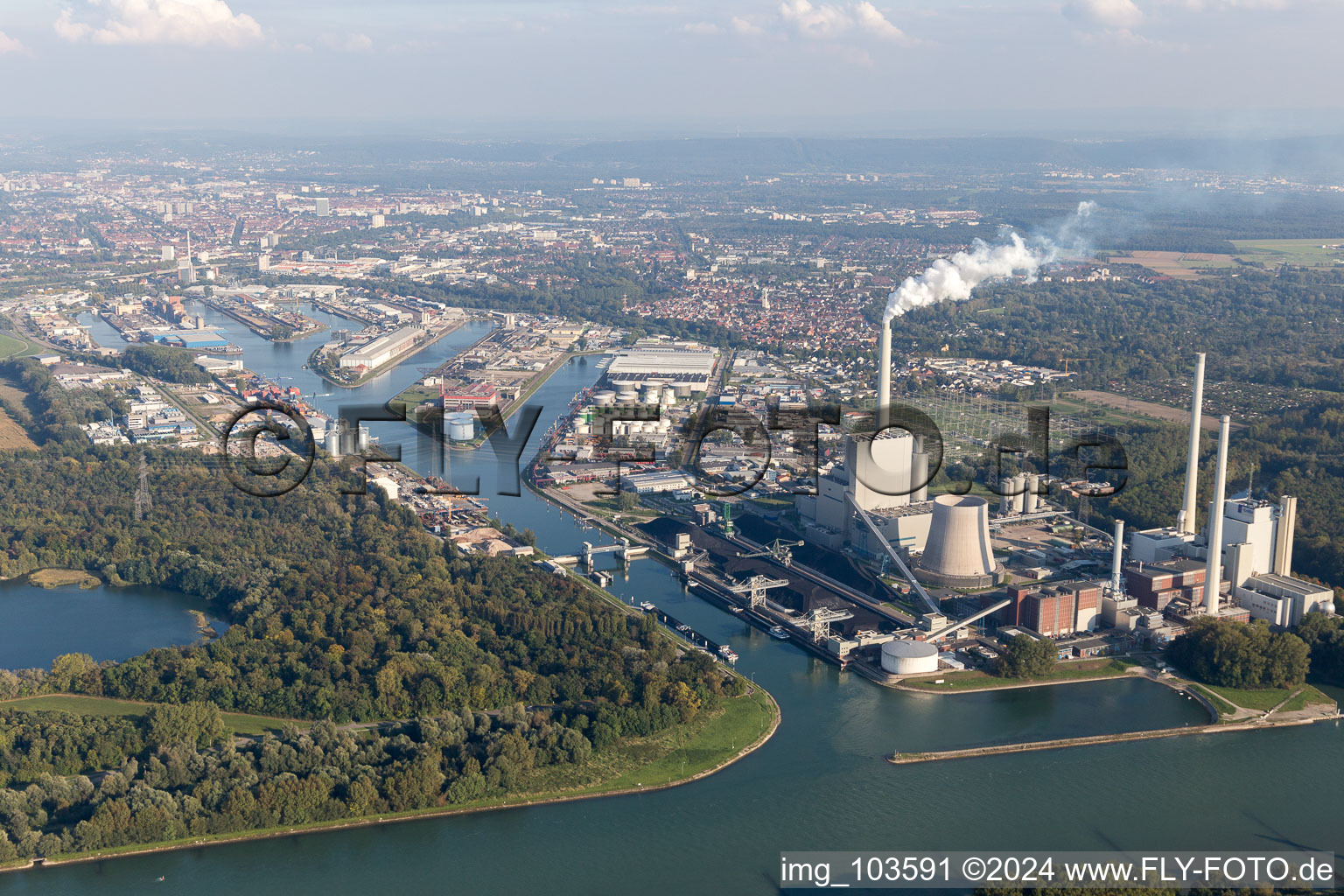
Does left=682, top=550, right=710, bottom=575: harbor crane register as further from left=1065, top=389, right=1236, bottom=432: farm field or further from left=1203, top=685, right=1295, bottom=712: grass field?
left=1065, top=389, right=1236, bottom=432: farm field

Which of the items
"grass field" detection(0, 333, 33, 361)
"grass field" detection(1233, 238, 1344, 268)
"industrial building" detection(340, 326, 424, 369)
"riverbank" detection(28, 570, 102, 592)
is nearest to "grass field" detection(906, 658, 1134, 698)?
"riverbank" detection(28, 570, 102, 592)

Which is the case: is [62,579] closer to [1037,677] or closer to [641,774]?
[641,774]

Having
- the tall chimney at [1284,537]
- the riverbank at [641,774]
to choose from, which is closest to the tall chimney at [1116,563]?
the tall chimney at [1284,537]

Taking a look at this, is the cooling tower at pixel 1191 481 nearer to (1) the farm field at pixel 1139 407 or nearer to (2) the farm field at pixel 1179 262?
(1) the farm field at pixel 1139 407

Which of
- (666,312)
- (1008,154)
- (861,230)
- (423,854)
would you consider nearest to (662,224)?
(861,230)

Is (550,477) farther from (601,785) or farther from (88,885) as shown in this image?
(88,885)

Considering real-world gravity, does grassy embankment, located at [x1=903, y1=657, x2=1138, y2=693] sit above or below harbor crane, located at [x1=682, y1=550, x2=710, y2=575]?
below

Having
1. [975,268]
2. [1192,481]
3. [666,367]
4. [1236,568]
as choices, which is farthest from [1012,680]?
[666,367]
